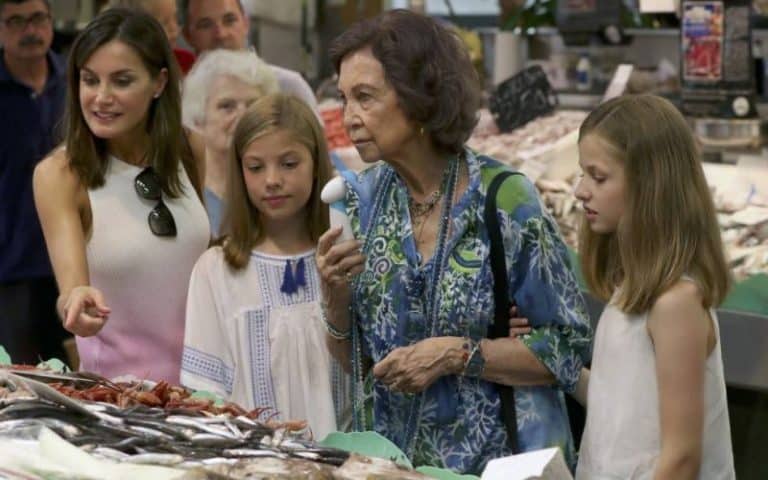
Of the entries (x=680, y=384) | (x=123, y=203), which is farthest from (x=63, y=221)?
(x=680, y=384)

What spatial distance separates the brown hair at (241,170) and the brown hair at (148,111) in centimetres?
25

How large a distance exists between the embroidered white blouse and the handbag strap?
52 cm

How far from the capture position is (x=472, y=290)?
279 centimetres

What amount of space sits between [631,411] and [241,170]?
120 cm

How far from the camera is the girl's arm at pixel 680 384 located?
2557 millimetres

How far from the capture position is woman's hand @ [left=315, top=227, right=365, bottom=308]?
2799 millimetres

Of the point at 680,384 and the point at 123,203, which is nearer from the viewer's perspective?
the point at 680,384

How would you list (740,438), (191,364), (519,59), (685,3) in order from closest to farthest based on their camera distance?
(191,364) → (740,438) → (685,3) → (519,59)

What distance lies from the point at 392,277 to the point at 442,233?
137 mm

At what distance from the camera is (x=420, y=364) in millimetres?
2742

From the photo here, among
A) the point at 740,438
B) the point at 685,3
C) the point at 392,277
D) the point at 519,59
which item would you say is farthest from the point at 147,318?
the point at 519,59

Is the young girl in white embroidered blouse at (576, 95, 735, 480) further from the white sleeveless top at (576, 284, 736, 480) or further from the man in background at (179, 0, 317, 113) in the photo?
the man in background at (179, 0, 317, 113)

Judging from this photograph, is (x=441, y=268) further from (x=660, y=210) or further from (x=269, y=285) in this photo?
(x=269, y=285)

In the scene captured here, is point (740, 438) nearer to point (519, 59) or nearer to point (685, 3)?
point (685, 3)
